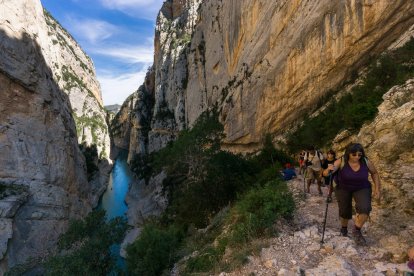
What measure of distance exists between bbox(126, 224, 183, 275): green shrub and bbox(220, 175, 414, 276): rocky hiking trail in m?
5.03

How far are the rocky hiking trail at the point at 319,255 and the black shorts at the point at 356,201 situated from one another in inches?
22.8

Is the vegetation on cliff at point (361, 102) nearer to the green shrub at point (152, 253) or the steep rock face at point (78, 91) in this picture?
the green shrub at point (152, 253)

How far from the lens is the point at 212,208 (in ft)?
64.0

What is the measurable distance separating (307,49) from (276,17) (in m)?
5.50

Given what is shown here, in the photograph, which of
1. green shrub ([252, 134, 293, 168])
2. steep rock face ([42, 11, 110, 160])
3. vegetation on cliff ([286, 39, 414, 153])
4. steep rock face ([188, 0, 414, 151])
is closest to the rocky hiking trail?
vegetation on cliff ([286, 39, 414, 153])

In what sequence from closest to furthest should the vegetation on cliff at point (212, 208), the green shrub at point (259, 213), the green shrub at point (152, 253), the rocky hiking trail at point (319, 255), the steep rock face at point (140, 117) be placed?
the rocky hiking trail at point (319, 255) → the green shrub at point (259, 213) → the vegetation on cliff at point (212, 208) → the green shrub at point (152, 253) → the steep rock face at point (140, 117)

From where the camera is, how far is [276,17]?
24.3 m

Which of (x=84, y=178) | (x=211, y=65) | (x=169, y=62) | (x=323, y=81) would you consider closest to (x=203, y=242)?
(x=323, y=81)

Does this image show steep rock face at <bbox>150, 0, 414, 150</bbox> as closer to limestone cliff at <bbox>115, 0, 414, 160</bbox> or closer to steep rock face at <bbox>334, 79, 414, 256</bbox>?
limestone cliff at <bbox>115, 0, 414, 160</bbox>

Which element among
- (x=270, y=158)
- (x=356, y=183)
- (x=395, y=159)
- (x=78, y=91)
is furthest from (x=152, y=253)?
(x=78, y=91)

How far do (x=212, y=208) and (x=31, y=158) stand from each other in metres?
19.5

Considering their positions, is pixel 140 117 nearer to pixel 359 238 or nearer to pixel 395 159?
pixel 395 159

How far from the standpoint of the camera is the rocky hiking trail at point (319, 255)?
4774 millimetres

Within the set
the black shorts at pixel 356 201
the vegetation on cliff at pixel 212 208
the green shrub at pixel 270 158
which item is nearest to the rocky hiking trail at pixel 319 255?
the vegetation on cliff at pixel 212 208
